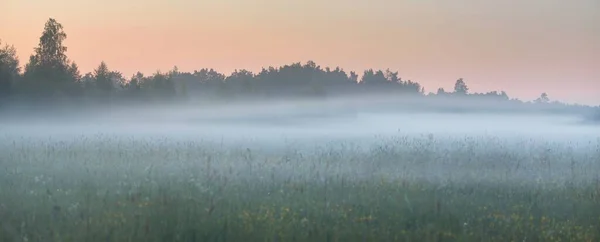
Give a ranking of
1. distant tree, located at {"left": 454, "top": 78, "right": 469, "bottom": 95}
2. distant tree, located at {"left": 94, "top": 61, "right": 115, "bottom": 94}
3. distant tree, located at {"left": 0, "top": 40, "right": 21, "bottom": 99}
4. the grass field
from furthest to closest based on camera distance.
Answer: distant tree, located at {"left": 454, "top": 78, "right": 469, "bottom": 95} → distant tree, located at {"left": 94, "top": 61, "right": 115, "bottom": 94} → distant tree, located at {"left": 0, "top": 40, "right": 21, "bottom": 99} → the grass field

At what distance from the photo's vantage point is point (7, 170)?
1117 centimetres

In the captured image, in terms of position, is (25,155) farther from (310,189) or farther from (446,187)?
(446,187)

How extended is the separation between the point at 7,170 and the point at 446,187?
752 cm

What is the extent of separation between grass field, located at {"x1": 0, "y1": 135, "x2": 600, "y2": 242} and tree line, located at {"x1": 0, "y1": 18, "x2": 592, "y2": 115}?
3450cm

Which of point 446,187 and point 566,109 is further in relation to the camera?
point 566,109

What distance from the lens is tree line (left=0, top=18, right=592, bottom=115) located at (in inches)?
1847

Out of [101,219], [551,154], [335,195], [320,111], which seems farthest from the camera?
[320,111]

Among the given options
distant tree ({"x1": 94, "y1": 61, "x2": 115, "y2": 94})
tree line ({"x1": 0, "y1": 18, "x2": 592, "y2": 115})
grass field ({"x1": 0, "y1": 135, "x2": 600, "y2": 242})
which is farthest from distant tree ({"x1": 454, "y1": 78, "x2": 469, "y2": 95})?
grass field ({"x1": 0, "y1": 135, "x2": 600, "y2": 242})

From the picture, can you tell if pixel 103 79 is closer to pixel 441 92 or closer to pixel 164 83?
pixel 164 83

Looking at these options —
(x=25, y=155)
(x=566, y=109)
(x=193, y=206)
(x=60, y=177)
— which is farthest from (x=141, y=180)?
(x=566, y=109)

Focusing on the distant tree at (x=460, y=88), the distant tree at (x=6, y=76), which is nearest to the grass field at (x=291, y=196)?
the distant tree at (x=6, y=76)

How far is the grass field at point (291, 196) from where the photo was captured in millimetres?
7391

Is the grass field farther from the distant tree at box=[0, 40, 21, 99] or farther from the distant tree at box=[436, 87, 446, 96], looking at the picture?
the distant tree at box=[436, 87, 446, 96]

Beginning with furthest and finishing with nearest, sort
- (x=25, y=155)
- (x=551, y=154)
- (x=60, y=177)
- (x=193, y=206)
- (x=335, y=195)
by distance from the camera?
(x=551, y=154)
(x=25, y=155)
(x=60, y=177)
(x=335, y=195)
(x=193, y=206)
